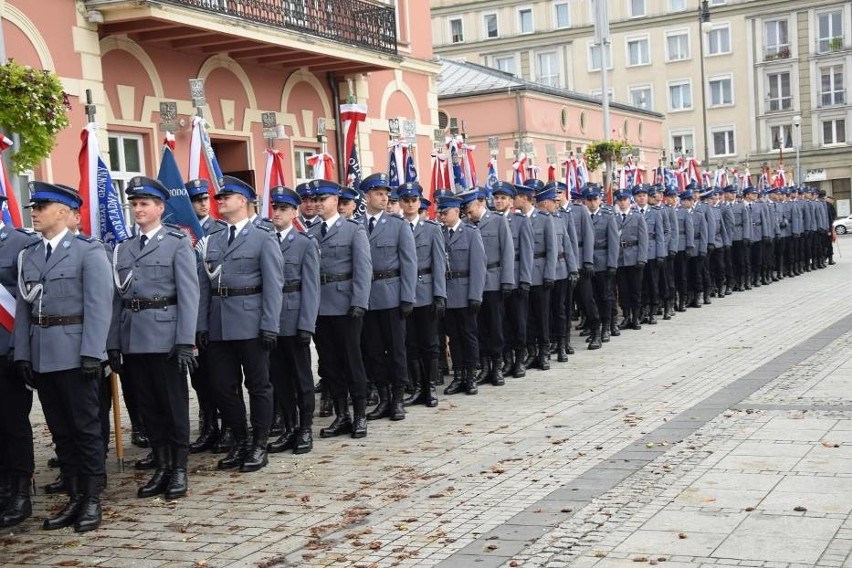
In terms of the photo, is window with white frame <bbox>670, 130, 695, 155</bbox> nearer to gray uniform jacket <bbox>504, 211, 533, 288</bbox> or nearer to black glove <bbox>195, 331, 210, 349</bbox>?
gray uniform jacket <bbox>504, 211, 533, 288</bbox>

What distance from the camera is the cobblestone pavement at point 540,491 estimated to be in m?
5.87

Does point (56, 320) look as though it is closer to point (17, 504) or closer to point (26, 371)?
point (26, 371)

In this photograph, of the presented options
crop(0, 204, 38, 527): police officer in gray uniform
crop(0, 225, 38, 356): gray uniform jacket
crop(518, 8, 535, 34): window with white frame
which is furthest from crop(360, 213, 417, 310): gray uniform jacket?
crop(518, 8, 535, 34): window with white frame

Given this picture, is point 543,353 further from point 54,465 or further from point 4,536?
point 4,536

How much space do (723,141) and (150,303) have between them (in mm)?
57486

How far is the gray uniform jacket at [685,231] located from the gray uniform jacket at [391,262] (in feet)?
32.4

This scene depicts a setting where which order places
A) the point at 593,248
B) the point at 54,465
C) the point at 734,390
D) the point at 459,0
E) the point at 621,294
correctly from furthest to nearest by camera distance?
the point at 459,0, the point at 621,294, the point at 593,248, the point at 734,390, the point at 54,465

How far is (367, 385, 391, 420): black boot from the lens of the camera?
32.9 feet

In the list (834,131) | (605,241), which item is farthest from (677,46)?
(605,241)

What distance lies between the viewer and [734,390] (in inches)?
402

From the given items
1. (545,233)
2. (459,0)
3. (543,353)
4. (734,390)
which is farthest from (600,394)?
(459,0)

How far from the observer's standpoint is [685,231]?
1903 centimetres

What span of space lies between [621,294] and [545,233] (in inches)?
150

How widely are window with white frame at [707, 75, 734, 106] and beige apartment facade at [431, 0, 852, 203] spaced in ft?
0.17
